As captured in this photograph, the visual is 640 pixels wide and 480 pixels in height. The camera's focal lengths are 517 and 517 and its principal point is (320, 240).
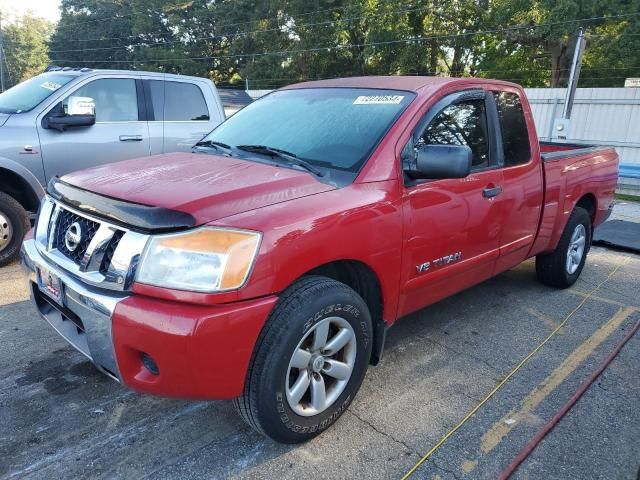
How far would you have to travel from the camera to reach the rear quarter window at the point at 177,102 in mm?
5961

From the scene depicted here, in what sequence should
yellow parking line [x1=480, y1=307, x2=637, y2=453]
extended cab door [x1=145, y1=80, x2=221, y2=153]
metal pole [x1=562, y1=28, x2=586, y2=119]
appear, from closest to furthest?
yellow parking line [x1=480, y1=307, x2=637, y2=453], extended cab door [x1=145, y1=80, x2=221, y2=153], metal pole [x1=562, y1=28, x2=586, y2=119]

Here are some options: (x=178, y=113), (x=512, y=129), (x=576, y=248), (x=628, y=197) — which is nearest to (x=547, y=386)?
(x=512, y=129)

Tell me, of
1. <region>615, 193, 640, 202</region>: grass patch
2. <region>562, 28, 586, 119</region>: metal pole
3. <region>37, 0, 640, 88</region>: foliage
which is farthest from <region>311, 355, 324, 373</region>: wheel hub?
<region>37, 0, 640, 88</region>: foliage

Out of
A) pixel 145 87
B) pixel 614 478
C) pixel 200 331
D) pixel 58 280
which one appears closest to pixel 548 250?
pixel 614 478

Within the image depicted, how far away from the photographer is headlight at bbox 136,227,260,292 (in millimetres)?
2061

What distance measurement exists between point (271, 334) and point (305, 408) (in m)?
0.52

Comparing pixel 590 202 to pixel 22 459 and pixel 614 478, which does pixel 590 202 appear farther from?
pixel 22 459

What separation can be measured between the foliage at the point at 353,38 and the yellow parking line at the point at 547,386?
17.0 m

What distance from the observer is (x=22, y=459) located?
2365mm

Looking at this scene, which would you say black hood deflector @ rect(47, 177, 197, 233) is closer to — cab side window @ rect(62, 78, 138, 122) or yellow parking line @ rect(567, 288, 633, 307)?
cab side window @ rect(62, 78, 138, 122)

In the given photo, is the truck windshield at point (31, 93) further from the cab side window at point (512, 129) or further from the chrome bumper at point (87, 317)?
the cab side window at point (512, 129)

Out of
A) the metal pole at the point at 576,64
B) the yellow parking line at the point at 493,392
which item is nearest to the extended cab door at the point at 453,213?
the yellow parking line at the point at 493,392

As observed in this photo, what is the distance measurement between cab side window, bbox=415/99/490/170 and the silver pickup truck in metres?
2.61

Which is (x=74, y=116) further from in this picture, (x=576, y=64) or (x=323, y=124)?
(x=576, y=64)
